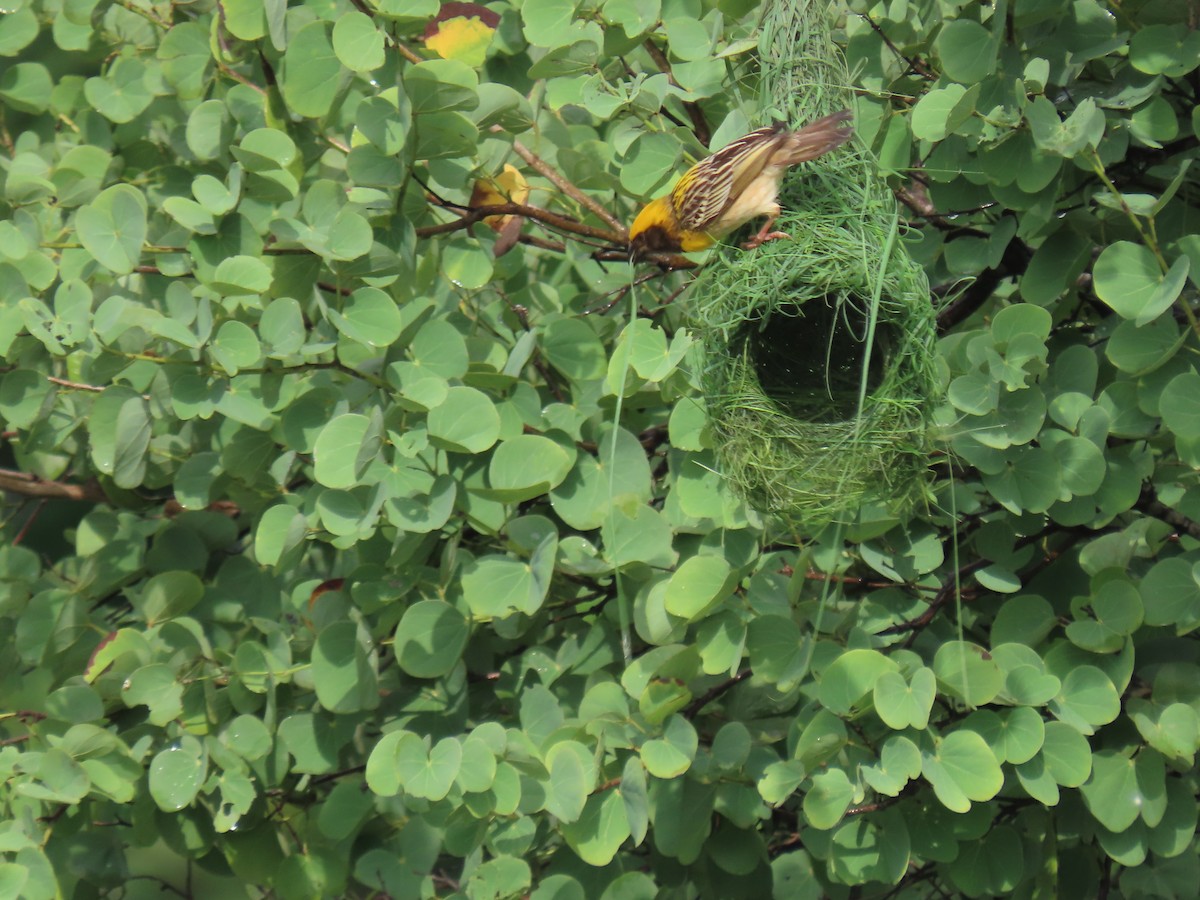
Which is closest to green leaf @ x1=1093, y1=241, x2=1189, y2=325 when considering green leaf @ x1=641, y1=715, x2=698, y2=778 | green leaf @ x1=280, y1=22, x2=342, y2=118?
green leaf @ x1=641, y1=715, x2=698, y2=778

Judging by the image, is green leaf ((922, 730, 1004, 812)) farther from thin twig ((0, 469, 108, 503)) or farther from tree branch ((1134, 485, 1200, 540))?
thin twig ((0, 469, 108, 503))

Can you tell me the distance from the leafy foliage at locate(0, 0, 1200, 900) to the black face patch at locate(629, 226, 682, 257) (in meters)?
0.10

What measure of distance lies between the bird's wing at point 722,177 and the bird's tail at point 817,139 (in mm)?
17

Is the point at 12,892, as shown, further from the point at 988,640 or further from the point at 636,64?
the point at 636,64

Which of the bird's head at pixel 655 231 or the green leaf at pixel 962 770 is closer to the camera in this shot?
the green leaf at pixel 962 770

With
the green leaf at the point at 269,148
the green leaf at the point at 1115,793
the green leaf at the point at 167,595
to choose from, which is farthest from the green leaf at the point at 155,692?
the green leaf at the point at 1115,793

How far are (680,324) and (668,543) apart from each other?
37 cm

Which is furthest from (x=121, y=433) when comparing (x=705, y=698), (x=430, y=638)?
(x=705, y=698)

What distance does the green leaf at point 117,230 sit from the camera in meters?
1.60

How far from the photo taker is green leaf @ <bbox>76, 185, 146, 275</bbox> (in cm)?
160

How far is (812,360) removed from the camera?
1.63 metres

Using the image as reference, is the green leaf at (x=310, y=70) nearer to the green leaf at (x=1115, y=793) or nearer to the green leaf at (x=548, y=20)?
the green leaf at (x=548, y=20)

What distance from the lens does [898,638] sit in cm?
162

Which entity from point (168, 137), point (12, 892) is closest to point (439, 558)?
point (12, 892)
